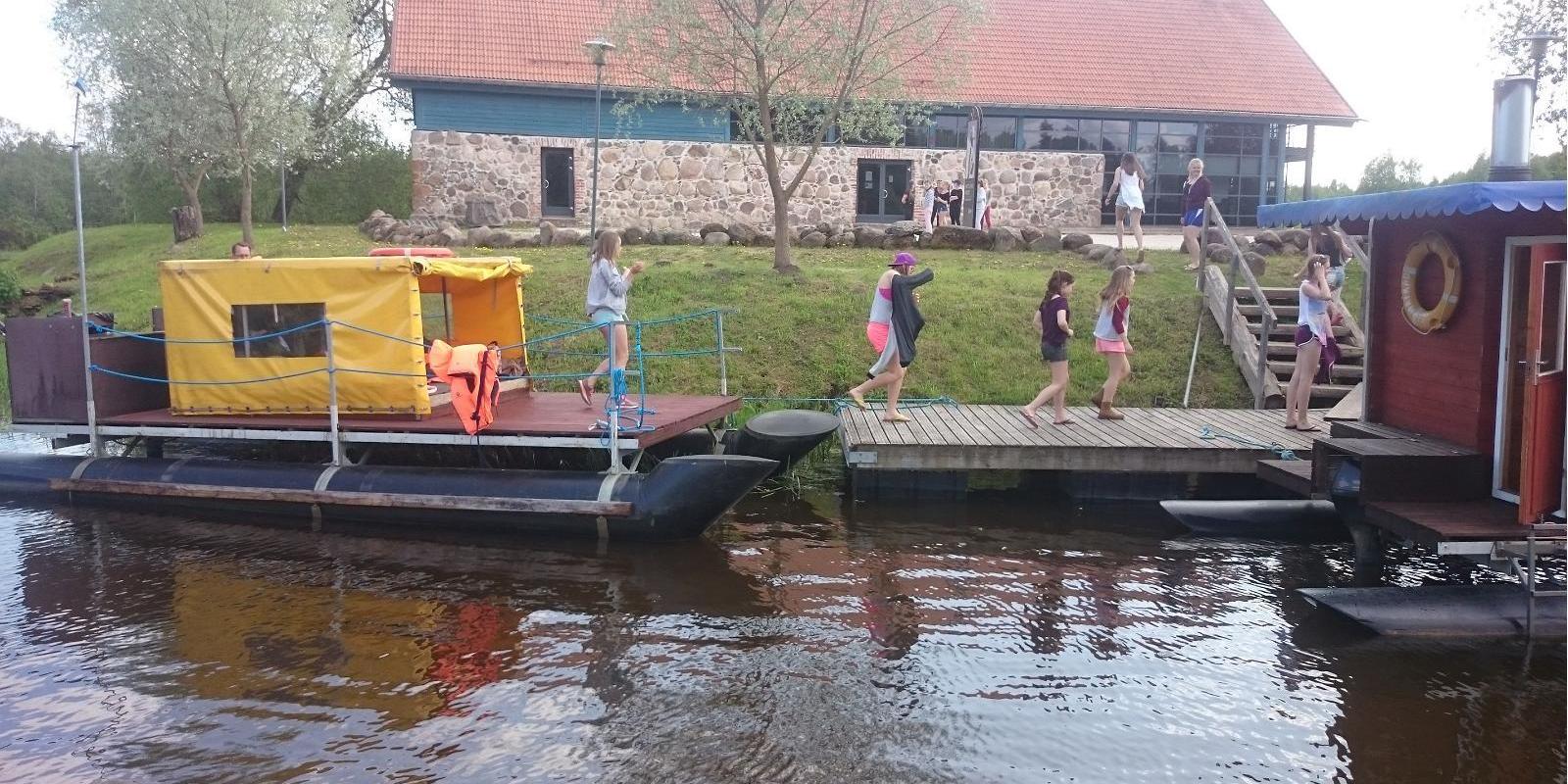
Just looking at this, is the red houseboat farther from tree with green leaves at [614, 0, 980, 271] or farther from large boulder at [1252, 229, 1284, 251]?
large boulder at [1252, 229, 1284, 251]

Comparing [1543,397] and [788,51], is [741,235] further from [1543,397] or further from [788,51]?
[1543,397]

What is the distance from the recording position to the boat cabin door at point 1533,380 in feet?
23.4

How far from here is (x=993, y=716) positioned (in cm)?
631

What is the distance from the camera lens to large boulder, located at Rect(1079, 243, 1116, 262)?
1869 cm

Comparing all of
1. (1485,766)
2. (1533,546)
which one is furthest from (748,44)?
(1485,766)

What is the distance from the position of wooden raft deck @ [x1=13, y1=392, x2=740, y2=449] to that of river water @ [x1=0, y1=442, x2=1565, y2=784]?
3.06 ft

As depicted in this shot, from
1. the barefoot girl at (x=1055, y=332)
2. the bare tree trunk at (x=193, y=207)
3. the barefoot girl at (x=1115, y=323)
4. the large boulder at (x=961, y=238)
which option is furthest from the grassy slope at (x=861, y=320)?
the bare tree trunk at (x=193, y=207)

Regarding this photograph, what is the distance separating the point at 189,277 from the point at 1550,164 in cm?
2555

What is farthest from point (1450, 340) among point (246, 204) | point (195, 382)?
point (246, 204)

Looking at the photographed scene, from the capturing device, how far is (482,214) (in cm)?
2480

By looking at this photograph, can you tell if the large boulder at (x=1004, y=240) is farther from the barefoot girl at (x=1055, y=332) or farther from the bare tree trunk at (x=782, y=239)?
the barefoot girl at (x=1055, y=332)

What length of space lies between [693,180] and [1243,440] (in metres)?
17.1

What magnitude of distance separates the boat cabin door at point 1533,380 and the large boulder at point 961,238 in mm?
12245

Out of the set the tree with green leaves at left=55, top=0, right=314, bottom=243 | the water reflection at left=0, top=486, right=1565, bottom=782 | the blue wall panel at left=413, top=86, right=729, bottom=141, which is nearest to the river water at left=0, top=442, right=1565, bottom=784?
the water reflection at left=0, top=486, right=1565, bottom=782
